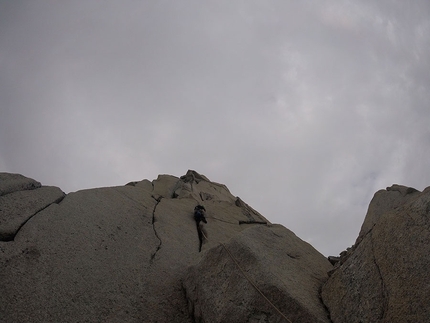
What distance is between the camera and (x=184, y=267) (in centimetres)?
826

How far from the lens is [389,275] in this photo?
5.27m

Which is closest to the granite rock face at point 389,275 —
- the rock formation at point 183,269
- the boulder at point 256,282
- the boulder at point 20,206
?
the rock formation at point 183,269

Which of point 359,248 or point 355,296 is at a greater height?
point 359,248

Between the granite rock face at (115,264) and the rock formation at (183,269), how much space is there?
0.07 feet

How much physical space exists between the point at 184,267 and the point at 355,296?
13.7 feet

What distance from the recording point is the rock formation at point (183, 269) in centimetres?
542

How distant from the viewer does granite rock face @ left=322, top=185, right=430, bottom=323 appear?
4.74 m

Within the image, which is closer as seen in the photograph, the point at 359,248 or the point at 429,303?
the point at 429,303

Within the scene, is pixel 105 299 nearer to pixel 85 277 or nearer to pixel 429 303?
pixel 85 277

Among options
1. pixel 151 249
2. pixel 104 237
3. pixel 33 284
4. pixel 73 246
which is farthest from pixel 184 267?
pixel 33 284

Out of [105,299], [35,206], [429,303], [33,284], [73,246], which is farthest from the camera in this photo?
[35,206]

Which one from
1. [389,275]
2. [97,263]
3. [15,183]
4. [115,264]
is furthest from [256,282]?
[15,183]

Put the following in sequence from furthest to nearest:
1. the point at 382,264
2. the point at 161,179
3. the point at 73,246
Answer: the point at 161,179 → the point at 73,246 → the point at 382,264

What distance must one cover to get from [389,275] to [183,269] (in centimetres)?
474
